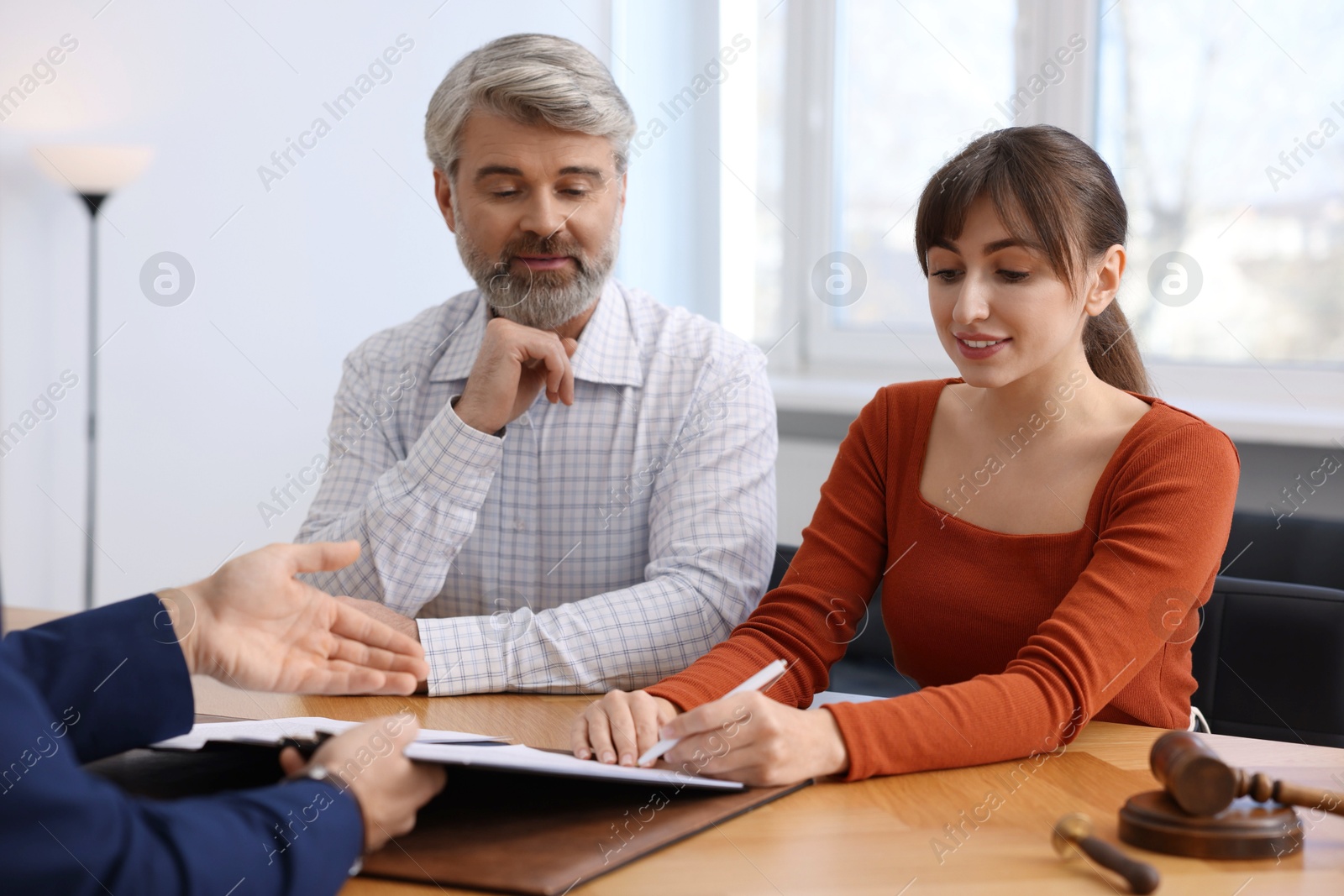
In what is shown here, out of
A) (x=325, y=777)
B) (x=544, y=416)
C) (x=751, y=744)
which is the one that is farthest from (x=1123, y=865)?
(x=544, y=416)

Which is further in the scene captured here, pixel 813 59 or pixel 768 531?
pixel 813 59

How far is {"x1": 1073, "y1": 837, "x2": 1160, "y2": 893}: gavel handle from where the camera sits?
2.57 feet

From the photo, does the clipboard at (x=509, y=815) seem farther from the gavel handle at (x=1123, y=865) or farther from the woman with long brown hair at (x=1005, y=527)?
the gavel handle at (x=1123, y=865)

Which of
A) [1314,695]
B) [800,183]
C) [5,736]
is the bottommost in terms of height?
[1314,695]

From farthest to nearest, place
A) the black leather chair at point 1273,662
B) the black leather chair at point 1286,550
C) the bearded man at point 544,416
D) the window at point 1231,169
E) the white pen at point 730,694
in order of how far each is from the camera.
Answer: the window at point 1231,169 → the black leather chair at point 1286,550 → the bearded man at point 544,416 → the black leather chair at point 1273,662 → the white pen at point 730,694

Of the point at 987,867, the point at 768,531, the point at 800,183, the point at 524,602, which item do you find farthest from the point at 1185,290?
the point at 987,867

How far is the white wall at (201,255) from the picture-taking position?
2.69m

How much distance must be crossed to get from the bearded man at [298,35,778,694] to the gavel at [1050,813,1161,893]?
25.8 inches

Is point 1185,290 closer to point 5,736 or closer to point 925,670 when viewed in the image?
point 925,670

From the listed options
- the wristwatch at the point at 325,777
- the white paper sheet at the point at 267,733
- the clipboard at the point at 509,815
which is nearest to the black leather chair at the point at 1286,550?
the clipboard at the point at 509,815

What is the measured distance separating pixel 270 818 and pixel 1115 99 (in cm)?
274

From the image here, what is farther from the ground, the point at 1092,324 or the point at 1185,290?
the point at 1185,290

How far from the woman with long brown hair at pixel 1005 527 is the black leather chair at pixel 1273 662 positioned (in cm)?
11

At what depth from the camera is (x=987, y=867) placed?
83 centimetres
